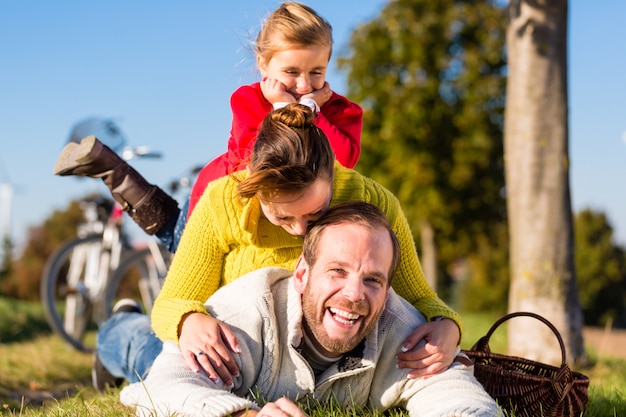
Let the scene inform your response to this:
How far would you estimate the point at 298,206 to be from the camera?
271 cm

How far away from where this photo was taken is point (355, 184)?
10.0 ft

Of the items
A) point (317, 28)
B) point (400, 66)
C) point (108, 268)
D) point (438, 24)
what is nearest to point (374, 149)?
point (400, 66)

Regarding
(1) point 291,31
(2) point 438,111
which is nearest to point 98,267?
(1) point 291,31

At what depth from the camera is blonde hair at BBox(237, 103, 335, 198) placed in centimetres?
263

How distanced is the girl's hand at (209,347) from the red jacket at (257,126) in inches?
32.3

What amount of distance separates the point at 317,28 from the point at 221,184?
91cm

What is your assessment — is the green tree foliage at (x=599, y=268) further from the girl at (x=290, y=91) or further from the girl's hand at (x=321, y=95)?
the girl's hand at (x=321, y=95)

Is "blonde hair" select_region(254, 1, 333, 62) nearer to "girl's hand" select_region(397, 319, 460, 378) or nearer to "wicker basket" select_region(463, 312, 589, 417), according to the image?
"girl's hand" select_region(397, 319, 460, 378)

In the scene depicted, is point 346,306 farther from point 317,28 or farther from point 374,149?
point 374,149

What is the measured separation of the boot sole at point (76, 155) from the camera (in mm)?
3970

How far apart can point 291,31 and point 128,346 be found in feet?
6.12

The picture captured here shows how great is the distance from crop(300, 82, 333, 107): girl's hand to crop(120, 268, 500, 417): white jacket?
0.92 meters

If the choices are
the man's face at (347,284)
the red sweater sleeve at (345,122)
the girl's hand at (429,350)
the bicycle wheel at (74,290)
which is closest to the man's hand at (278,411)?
the man's face at (347,284)

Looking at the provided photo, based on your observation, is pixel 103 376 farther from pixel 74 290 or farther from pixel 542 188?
pixel 542 188
